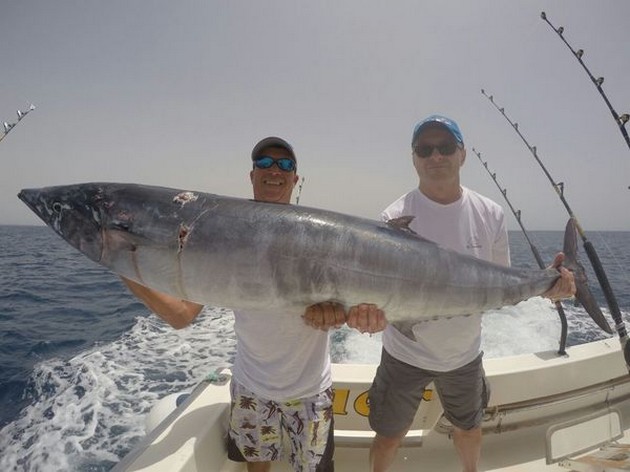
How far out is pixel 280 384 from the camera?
7.23 ft

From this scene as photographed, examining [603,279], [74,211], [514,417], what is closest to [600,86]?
[603,279]

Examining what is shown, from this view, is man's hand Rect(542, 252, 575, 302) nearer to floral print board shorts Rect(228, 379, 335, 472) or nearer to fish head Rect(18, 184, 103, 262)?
floral print board shorts Rect(228, 379, 335, 472)

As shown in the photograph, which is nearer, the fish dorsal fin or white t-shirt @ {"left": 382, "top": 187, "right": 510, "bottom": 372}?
the fish dorsal fin

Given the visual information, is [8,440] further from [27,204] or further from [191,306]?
[191,306]

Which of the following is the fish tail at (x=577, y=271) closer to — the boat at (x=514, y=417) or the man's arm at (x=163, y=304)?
the boat at (x=514, y=417)

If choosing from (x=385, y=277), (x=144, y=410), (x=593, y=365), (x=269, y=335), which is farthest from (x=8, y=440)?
(x=593, y=365)

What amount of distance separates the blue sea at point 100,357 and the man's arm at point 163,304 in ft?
10.2

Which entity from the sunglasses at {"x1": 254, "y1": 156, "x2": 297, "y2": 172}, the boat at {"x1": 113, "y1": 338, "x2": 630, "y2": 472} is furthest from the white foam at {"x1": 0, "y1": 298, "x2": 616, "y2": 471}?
the sunglasses at {"x1": 254, "y1": 156, "x2": 297, "y2": 172}

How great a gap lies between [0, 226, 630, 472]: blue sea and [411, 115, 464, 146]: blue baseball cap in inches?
186

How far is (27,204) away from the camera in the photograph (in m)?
2.49

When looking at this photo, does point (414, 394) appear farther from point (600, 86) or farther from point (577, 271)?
point (600, 86)

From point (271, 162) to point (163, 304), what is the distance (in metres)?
1.08

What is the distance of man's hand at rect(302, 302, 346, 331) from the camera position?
80.4 inches

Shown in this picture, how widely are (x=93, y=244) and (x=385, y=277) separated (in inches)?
67.9
